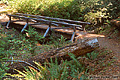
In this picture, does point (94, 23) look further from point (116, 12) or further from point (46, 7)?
point (46, 7)

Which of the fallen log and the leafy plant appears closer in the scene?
the fallen log

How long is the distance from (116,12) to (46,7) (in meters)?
7.49

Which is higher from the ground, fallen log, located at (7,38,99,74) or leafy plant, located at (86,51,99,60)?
fallen log, located at (7,38,99,74)

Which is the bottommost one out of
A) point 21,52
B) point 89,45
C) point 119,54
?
point 21,52

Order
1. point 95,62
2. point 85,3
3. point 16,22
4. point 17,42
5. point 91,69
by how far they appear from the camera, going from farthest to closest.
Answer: point 85,3 → point 16,22 → point 17,42 → point 95,62 → point 91,69

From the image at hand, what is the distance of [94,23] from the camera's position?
13.2 meters

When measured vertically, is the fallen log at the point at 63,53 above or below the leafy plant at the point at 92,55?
above

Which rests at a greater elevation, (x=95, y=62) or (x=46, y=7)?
(x=46, y=7)

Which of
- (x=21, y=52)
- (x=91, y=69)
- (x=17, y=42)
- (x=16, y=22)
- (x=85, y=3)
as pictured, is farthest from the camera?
(x=85, y=3)

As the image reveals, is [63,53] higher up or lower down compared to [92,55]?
higher up

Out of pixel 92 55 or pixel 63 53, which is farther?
pixel 92 55

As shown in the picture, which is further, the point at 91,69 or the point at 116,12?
the point at 116,12

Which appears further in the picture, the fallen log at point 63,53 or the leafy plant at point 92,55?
the leafy plant at point 92,55

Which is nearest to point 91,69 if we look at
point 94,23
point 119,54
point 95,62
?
point 95,62
